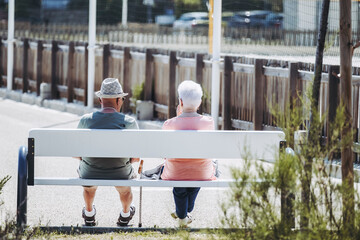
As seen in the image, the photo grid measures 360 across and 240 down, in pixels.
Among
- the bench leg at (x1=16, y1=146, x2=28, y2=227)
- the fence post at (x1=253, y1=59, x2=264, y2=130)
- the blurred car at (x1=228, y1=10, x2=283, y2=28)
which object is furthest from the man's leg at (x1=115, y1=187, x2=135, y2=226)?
the blurred car at (x1=228, y1=10, x2=283, y2=28)

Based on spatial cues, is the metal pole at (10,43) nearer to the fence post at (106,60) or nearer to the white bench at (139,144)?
the fence post at (106,60)

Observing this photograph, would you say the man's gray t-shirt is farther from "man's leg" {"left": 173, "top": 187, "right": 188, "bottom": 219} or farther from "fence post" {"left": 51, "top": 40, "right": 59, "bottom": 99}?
"fence post" {"left": 51, "top": 40, "right": 59, "bottom": 99}

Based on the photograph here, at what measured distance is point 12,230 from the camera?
6.04 meters

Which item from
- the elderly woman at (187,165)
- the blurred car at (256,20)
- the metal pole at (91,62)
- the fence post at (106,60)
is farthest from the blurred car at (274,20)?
the elderly woman at (187,165)

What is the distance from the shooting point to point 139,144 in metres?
6.97

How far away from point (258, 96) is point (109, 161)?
240 inches

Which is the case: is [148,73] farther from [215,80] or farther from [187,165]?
[187,165]

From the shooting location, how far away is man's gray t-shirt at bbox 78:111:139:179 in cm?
737

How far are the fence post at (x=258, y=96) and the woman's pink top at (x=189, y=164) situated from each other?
573 cm

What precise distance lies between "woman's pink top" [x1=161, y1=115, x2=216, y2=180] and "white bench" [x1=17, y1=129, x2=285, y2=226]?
0.35 meters

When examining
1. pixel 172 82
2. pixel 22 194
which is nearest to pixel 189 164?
pixel 22 194

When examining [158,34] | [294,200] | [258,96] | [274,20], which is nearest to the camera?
[294,200]

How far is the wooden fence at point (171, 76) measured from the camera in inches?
480

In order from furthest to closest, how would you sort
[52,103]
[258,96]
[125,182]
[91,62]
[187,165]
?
[52,103] → [91,62] → [258,96] → [187,165] → [125,182]
